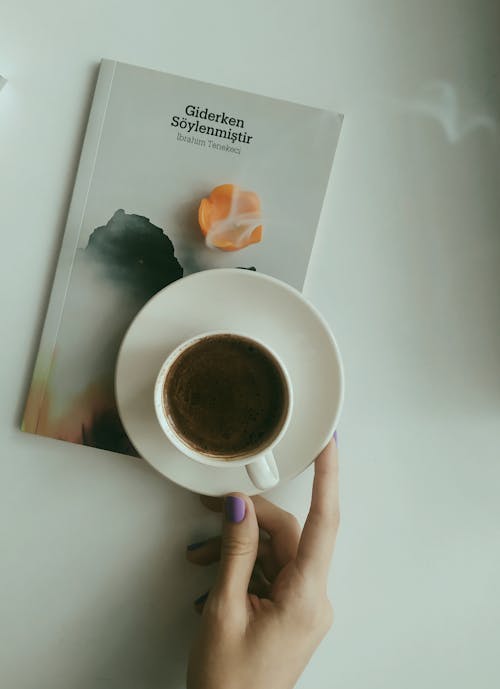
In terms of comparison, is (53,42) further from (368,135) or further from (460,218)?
(460,218)

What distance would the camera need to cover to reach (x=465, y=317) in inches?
33.8

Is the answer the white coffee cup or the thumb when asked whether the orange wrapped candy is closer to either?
the white coffee cup

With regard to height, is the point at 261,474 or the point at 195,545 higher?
the point at 261,474

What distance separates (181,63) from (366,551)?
0.74 metres

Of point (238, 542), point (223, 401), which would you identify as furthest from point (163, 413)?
point (238, 542)

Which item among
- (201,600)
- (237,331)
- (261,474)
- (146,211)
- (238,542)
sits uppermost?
(146,211)

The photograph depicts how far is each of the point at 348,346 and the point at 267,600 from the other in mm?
355

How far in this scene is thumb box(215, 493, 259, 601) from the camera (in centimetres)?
74

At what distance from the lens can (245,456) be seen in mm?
730

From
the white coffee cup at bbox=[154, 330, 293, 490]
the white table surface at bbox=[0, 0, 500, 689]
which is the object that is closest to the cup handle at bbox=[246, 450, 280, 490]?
the white coffee cup at bbox=[154, 330, 293, 490]

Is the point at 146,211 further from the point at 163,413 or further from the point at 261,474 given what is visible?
the point at 261,474

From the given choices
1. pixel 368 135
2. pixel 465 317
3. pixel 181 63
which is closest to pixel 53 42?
pixel 181 63

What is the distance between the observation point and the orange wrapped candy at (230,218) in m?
0.80

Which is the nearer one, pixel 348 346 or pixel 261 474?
pixel 261 474
